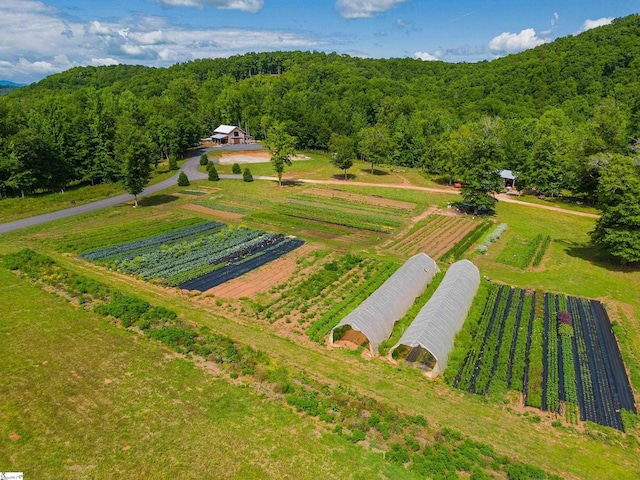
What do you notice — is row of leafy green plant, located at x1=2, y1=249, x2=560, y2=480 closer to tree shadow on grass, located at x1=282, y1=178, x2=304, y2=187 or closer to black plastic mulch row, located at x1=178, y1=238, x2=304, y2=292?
black plastic mulch row, located at x1=178, y1=238, x2=304, y2=292

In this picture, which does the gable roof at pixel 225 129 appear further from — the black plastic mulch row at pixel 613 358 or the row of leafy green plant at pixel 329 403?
the black plastic mulch row at pixel 613 358

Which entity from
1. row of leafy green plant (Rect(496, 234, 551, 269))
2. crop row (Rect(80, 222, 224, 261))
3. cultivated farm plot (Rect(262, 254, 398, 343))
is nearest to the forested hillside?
row of leafy green plant (Rect(496, 234, 551, 269))

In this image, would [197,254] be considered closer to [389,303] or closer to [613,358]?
[389,303]

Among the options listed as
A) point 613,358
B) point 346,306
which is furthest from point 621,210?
point 346,306

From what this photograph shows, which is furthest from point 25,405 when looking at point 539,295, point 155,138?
point 155,138

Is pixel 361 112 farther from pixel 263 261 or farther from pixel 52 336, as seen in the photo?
pixel 52 336

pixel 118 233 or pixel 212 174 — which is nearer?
pixel 118 233

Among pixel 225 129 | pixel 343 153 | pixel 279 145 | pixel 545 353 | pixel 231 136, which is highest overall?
pixel 225 129
